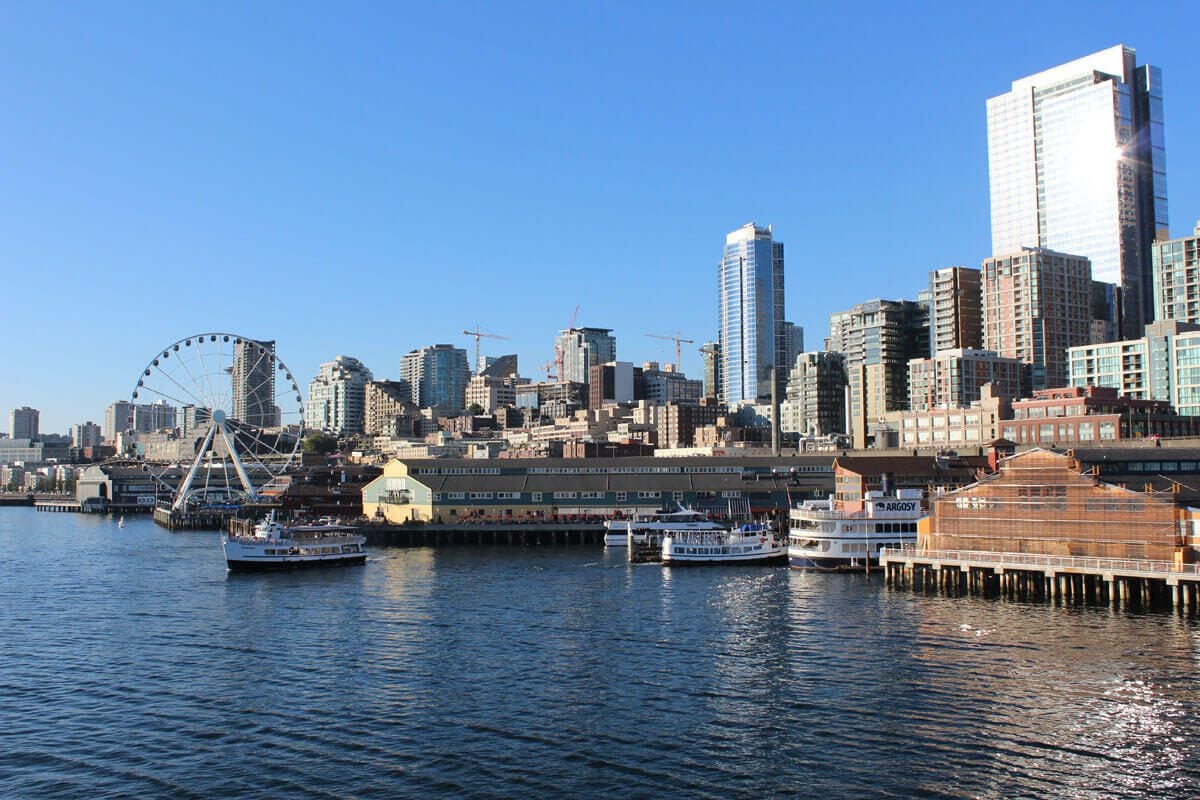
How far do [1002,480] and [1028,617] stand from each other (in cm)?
1670

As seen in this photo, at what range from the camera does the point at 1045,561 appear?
7525cm

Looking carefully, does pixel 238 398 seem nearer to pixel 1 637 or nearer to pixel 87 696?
pixel 1 637

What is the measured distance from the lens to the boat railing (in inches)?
2718

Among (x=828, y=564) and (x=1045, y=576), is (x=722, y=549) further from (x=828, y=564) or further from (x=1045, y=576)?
(x=1045, y=576)

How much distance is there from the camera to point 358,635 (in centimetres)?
6266

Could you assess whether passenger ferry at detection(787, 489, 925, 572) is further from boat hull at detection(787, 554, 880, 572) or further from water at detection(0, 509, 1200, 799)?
water at detection(0, 509, 1200, 799)

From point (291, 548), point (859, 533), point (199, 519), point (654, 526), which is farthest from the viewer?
point (199, 519)

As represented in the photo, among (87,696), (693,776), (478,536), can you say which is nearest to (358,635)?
(87,696)

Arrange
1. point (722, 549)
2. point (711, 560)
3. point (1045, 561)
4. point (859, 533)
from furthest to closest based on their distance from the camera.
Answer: point (722, 549) → point (711, 560) → point (859, 533) → point (1045, 561)

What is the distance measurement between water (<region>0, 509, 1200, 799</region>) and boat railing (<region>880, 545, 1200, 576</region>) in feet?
15.5

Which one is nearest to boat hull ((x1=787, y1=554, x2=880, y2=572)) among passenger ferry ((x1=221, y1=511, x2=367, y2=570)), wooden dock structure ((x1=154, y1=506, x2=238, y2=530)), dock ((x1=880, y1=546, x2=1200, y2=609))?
dock ((x1=880, y1=546, x2=1200, y2=609))

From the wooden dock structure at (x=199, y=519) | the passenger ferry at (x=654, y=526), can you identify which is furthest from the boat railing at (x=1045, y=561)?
the wooden dock structure at (x=199, y=519)

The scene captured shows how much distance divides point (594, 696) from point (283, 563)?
59.7m

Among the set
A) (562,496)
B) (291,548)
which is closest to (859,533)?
(291,548)
